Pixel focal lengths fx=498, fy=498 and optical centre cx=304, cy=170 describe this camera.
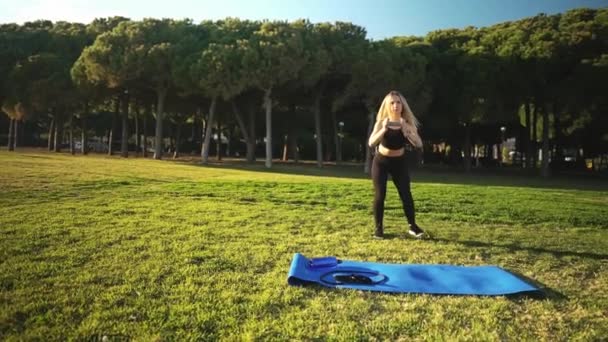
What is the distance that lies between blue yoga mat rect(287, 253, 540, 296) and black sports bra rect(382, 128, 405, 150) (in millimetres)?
2523

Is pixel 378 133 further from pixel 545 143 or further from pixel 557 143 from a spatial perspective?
pixel 557 143

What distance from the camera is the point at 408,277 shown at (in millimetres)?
4871

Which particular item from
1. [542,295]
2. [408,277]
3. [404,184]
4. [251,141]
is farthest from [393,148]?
[251,141]

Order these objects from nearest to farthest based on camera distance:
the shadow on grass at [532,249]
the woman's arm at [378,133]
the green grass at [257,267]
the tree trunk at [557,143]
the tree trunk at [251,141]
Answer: the green grass at [257,267], the shadow on grass at [532,249], the woman's arm at [378,133], the tree trunk at [251,141], the tree trunk at [557,143]

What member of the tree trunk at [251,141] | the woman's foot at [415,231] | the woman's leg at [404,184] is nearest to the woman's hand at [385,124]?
the woman's leg at [404,184]

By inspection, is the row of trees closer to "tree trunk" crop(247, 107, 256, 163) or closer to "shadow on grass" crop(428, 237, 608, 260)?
"tree trunk" crop(247, 107, 256, 163)

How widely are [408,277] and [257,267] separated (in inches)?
60.2

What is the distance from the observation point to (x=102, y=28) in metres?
39.6

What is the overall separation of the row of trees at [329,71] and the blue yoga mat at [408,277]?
74.8 feet

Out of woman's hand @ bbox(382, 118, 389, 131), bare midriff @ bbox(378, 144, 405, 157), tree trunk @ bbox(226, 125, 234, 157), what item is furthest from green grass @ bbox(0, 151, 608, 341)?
tree trunk @ bbox(226, 125, 234, 157)

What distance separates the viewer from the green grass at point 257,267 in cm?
348

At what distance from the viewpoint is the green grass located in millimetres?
3480

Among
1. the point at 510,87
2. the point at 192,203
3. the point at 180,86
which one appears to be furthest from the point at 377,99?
the point at 192,203

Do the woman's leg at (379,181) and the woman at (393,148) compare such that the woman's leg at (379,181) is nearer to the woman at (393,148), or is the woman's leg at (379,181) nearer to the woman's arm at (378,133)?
the woman at (393,148)
